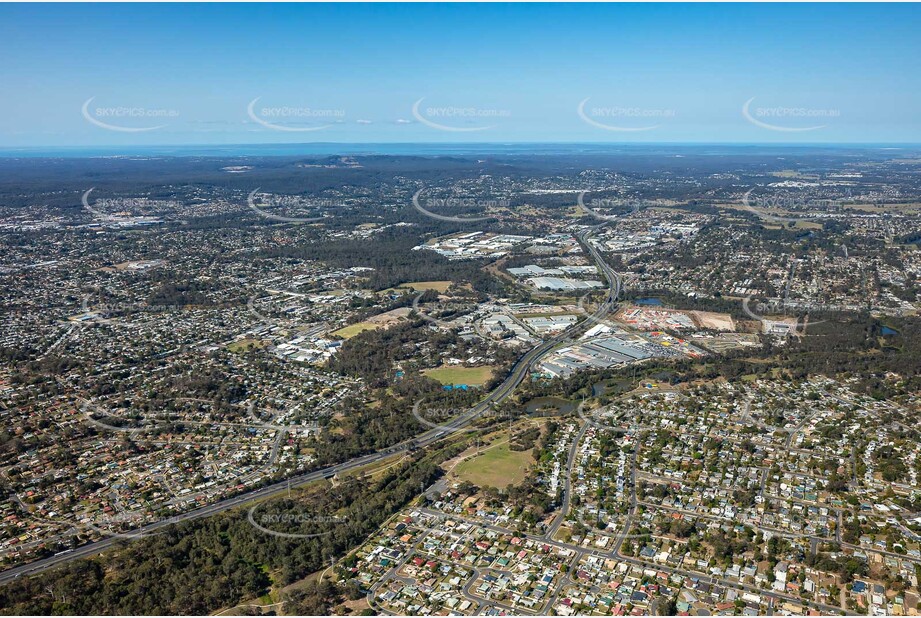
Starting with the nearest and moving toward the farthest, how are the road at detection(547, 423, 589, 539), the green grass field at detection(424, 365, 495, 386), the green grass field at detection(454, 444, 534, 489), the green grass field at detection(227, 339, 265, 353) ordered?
the road at detection(547, 423, 589, 539) → the green grass field at detection(454, 444, 534, 489) → the green grass field at detection(424, 365, 495, 386) → the green grass field at detection(227, 339, 265, 353)

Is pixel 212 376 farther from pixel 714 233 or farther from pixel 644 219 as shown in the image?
pixel 644 219

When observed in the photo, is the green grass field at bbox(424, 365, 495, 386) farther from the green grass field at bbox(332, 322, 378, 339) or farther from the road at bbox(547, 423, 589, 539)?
the green grass field at bbox(332, 322, 378, 339)

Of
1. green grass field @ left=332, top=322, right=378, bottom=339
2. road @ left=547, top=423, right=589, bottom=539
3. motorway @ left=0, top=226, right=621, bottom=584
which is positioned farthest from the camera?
green grass field @ left=332, top=322, right=378, bottom=339

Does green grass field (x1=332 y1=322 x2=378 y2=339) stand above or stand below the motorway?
above

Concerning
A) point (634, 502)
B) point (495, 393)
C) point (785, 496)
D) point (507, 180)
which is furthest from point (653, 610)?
point (507, 180)

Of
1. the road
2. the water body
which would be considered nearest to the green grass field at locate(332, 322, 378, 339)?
the water body

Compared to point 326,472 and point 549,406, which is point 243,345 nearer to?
point 326,472

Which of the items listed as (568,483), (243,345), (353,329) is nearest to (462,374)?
(353,329)
